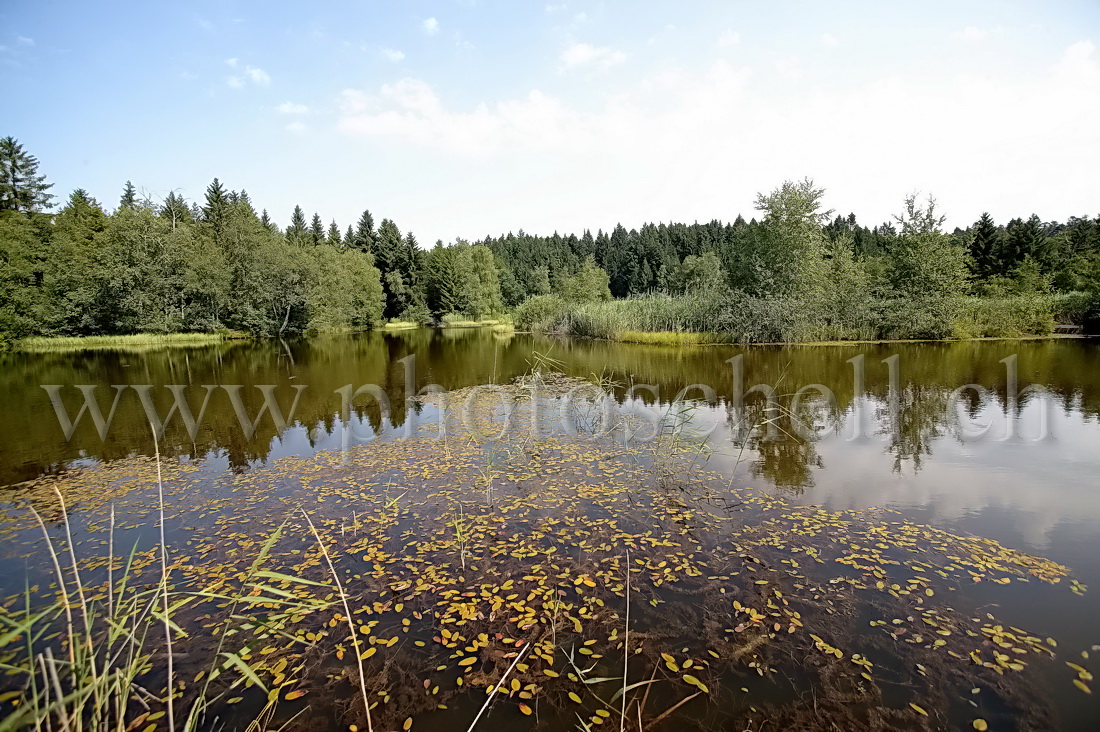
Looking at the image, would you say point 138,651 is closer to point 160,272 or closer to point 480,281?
point 160,272

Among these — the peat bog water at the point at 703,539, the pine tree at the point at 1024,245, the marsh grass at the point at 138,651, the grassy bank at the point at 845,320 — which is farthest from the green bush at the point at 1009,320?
the marsh grass at the point at 138,651

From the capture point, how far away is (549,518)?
584 cm

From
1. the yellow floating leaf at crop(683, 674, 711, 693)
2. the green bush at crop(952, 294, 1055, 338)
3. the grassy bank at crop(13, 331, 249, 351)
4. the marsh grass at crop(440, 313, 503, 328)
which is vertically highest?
the marsh grass at crop(440, 313, 503, 328)

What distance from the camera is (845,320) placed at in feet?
85.1

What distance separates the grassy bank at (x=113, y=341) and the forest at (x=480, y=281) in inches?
37.4

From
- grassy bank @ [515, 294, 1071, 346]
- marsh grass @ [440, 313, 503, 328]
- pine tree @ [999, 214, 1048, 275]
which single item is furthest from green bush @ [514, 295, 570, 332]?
pine tree @ [999, 214, 1048, 275]

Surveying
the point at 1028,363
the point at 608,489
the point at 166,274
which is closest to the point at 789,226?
the point at 1028,363

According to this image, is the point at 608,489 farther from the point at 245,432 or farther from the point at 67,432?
the point at 67,432

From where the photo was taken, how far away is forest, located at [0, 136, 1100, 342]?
2550cm

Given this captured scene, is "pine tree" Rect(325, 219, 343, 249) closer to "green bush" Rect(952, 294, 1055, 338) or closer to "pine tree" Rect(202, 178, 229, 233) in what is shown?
"pine tree" Rect(202, 178, 229, 233)

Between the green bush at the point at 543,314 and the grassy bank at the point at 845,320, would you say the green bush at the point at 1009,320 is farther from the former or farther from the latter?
the green bush at the point at 543,314

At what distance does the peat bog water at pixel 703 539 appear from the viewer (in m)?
3.32

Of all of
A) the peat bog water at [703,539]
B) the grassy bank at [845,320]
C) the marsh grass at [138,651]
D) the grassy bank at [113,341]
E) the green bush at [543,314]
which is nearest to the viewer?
the marsh grass at [138,651]

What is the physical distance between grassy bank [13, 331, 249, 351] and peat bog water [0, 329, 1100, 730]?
83.7 ft
